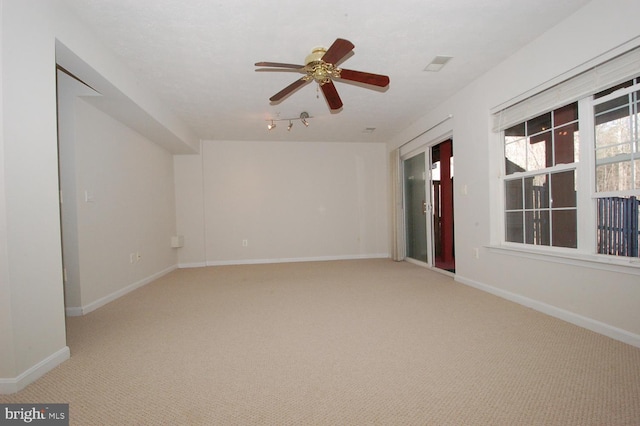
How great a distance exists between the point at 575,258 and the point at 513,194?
102 cm

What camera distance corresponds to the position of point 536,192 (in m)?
2.94

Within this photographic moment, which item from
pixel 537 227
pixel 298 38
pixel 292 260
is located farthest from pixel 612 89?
pixel 292 260

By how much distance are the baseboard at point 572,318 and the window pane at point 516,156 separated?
1.32m

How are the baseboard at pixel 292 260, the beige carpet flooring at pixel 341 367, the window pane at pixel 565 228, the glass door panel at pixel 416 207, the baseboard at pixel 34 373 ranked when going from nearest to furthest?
the beige carpet flooring at pixel 341 367 → the baseboard at pixel 34 373 → the window pane at pixel 565 228 → the glass door panel at pixel 416 207 → the baseboard at pixel 292 260

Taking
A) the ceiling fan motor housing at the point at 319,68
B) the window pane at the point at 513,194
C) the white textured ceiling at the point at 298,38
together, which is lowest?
the window pane at the point at 513,194

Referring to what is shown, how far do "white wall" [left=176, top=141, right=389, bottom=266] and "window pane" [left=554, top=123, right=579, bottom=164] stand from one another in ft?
12.7

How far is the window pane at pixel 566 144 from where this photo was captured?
2531 millimetres

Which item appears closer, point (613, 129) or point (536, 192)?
point (613, 129)

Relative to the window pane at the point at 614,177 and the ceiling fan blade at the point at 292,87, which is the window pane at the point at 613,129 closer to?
the window pane at the point at 614,177

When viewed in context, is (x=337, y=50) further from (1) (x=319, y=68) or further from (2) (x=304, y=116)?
(2) (x=304, y=116)

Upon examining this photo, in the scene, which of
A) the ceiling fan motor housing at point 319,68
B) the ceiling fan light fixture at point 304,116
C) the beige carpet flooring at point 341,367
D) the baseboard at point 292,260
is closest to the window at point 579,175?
the beige carpet flooring at point 341,367

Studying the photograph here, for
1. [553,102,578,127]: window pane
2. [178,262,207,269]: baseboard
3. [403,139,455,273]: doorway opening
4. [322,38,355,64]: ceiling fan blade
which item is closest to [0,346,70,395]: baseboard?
[322,38,355,64]: ceiling fan blade

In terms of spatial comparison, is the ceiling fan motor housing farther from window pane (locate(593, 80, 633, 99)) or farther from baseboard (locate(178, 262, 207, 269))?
baseboard (locate(178, 262, 207, 269))

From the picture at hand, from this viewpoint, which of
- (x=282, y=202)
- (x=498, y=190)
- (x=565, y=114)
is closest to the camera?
(x=565, y=114)
